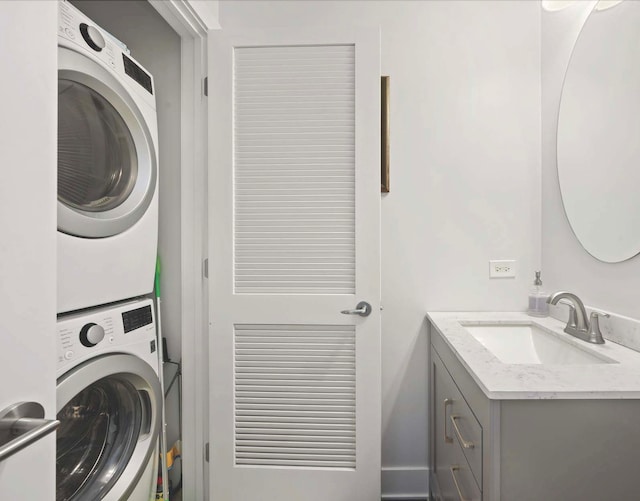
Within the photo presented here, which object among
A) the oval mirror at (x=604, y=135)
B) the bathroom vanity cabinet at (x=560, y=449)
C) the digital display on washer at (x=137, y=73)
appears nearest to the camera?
the bathroom vanity cabinet at (x=560, y=449)

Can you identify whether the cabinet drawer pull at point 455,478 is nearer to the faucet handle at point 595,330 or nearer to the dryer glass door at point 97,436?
the faucet handle at point 595,330

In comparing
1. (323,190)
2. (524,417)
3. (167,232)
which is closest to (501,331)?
(524,417)

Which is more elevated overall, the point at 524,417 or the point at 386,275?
the point at 386,275

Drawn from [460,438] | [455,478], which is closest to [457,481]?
[455,478]

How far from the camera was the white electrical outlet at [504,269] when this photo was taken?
1679mm

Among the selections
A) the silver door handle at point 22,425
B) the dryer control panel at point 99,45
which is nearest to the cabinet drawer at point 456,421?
the silver door handle at point 22,425

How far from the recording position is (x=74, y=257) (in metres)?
1.00

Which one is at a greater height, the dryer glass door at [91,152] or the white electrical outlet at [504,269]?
the dryer glass door at [91,152]

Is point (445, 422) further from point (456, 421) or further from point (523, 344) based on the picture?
point (523, 344)

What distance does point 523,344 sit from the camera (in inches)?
58.3

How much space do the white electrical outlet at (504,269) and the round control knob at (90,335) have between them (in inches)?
67.6

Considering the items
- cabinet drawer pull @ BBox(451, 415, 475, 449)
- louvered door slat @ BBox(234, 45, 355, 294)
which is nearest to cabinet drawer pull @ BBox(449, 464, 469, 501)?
cabinet drawer pull @ BBox(451, 415, 475, 449)

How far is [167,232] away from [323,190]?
2.67 ft

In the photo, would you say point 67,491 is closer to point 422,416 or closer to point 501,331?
point 422,416
